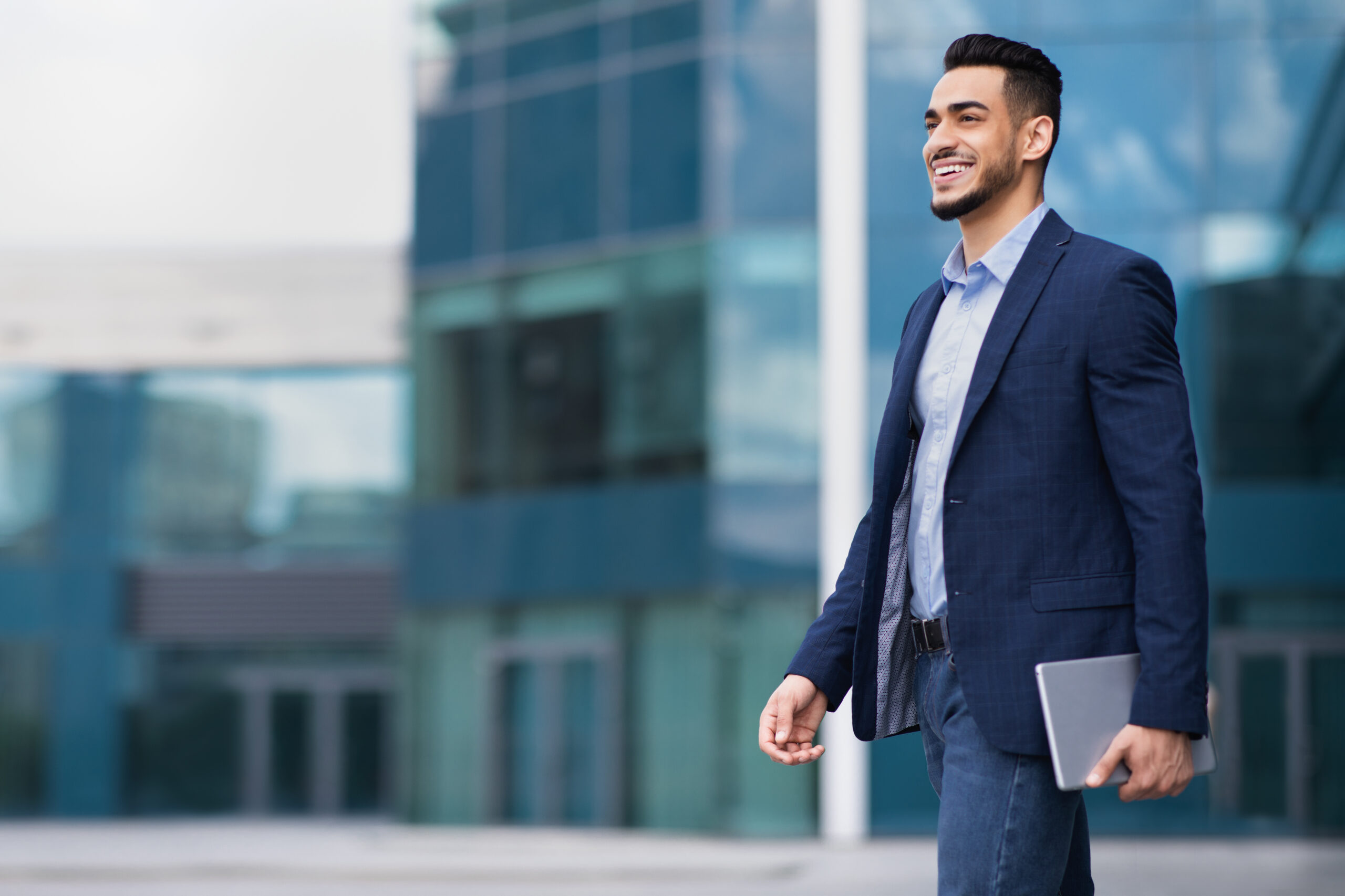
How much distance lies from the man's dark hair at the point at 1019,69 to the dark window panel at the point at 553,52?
15.5 meters

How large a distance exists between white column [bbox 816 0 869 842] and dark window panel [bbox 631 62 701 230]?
1329mm

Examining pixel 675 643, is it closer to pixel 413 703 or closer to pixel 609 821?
pixel 609 821

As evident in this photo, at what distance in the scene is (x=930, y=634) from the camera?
8.10ft

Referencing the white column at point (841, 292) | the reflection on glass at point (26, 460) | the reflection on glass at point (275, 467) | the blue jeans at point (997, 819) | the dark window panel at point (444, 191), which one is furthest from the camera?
the reflection on glass at point (26, 460)

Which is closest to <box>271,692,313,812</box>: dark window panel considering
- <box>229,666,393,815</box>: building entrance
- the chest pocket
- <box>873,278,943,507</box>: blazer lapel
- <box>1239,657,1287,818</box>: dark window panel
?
<box>229,666,393,815</box>: building entrance

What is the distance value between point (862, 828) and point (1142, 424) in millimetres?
13794

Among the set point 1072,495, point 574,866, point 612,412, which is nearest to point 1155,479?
point 1072,495

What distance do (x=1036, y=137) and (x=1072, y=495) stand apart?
1.89 ft

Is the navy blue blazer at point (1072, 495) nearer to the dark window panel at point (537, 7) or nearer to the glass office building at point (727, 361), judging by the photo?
the glass office building at point (727, 361)

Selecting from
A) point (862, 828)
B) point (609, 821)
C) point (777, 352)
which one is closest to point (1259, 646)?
point (862, 828)

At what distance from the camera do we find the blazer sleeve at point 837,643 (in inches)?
104

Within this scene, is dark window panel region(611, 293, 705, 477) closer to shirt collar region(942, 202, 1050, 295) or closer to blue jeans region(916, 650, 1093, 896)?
shirt collar region(942, 202, 1050, 295)

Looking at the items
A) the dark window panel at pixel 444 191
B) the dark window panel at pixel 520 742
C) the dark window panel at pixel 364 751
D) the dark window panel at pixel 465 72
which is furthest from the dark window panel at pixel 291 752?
the dark window panel at pixel 465 72

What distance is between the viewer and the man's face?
247 centimetres
